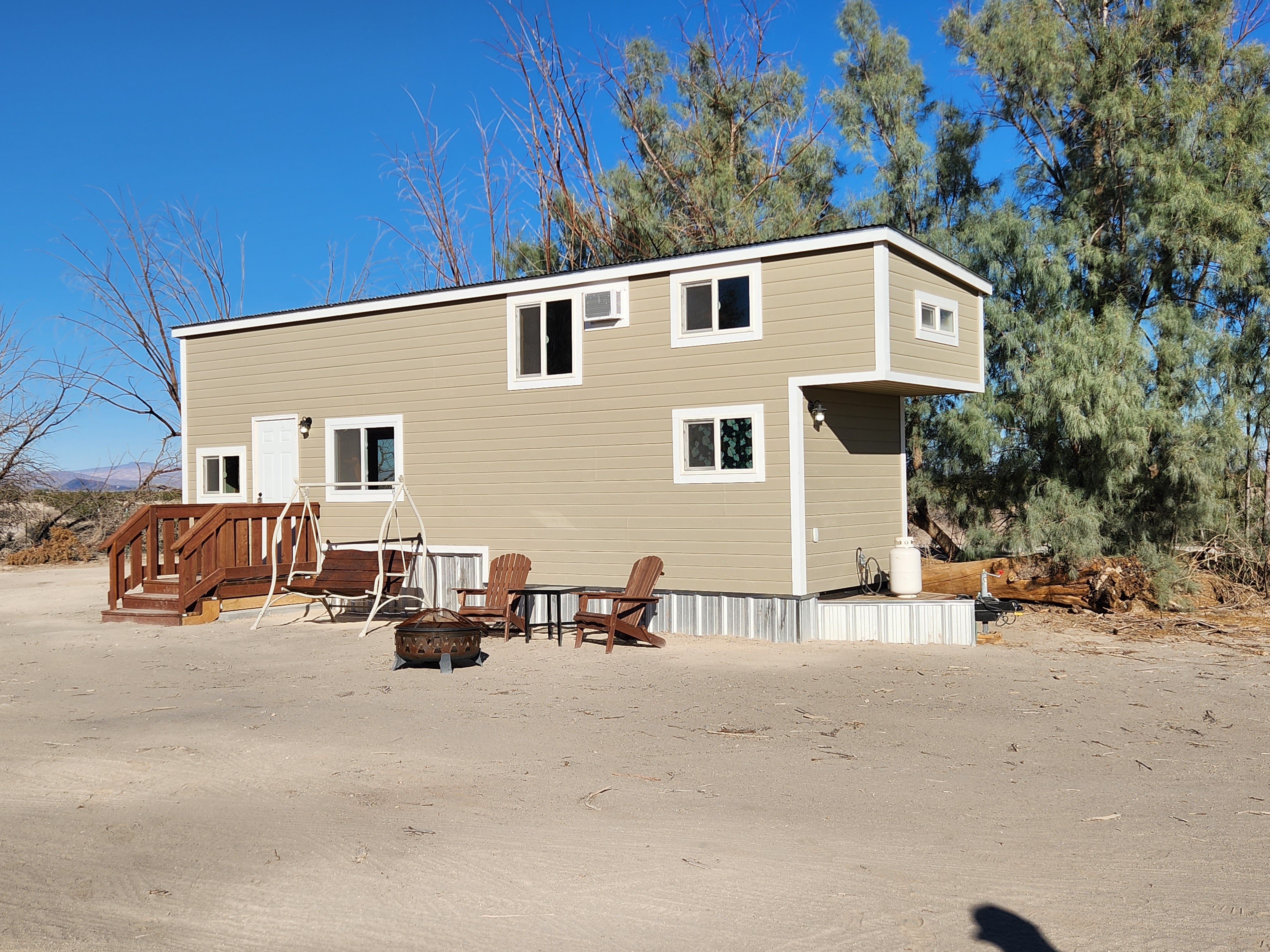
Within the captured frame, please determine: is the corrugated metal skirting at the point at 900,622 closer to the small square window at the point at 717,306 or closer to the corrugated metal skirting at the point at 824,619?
Result: the corrugated metal skirting at the point at 824,619

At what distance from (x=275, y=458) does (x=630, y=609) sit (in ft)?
22.1

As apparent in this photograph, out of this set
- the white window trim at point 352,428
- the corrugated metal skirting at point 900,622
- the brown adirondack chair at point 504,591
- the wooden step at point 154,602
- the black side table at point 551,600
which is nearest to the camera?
the black side table at point 551,600

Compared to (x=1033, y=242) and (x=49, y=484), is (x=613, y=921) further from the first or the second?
→ (x=49, y=484)

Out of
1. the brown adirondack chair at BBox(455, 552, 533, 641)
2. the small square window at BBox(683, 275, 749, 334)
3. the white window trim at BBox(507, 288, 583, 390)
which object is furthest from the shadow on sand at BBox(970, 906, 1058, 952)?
the white window trim at BBox(507, 288, 583, 390)

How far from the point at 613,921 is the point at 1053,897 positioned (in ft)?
5.81

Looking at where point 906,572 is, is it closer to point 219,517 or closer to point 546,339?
point 546,339

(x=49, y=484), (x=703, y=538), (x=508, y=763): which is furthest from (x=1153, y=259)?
(x=49, y=484)

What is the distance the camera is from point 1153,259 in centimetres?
1627

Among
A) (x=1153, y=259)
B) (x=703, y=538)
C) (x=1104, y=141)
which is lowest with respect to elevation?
(x=703, y=538)

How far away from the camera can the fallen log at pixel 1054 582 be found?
49.4ft

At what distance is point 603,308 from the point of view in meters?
13.4

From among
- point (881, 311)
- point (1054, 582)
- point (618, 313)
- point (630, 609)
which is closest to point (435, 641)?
point (630, 609)

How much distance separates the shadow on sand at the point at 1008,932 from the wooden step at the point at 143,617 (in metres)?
11.8

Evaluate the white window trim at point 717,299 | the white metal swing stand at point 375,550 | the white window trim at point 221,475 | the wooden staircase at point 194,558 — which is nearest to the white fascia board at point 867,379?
the white window trim at point 717,299
